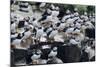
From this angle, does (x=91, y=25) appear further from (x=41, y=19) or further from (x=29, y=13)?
(x=29, y=13)

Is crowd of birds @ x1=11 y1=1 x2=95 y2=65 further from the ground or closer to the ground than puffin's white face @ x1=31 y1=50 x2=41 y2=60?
further from the ground

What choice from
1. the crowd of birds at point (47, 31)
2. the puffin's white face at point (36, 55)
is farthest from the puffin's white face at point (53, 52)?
the puffin's white face at point (36, 55)

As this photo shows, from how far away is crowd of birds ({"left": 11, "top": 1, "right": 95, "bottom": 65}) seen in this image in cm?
190

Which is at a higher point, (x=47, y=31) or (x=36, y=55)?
(x=47, y=31)

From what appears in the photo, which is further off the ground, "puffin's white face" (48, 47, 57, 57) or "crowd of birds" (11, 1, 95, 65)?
"crowd of birds" (11, 1, 95, 65)

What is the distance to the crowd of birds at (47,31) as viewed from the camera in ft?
6.23

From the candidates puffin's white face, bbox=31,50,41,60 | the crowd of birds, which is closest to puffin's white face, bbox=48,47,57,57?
the crowd of birds

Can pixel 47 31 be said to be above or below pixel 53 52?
above

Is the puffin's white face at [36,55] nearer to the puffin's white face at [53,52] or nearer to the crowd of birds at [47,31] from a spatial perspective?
the crowd of birds at [47,31]

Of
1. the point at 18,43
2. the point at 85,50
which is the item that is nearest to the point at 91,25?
the point at 85,50

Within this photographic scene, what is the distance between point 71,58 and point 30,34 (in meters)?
0.55

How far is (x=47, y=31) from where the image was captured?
6.54 feet

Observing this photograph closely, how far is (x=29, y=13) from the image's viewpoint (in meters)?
1.93

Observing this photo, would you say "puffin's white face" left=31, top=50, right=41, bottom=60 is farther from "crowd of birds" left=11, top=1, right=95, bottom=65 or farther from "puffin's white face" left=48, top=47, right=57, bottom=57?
"puffin's white face" left=48, top=47, right=57, bottom=57
